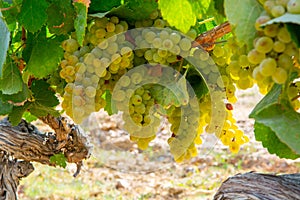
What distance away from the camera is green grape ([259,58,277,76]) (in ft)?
1.63

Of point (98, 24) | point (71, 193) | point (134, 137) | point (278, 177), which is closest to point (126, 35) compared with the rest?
point (98, 24)

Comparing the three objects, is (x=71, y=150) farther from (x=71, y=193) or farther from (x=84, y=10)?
(x=71, y=193)

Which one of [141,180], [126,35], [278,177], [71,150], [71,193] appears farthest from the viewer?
[141,180]

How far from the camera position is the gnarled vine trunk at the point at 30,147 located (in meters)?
1.27

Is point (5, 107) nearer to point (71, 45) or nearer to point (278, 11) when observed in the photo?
point (71, 45)

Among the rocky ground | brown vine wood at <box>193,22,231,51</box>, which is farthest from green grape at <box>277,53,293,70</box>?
the rocky ground

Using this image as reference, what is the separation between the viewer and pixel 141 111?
0.87m

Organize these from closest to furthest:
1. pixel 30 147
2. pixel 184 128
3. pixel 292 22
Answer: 1. pixel 292 22
2. pixel 184 128
3. pixel 30 147

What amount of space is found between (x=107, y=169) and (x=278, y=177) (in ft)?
9.40

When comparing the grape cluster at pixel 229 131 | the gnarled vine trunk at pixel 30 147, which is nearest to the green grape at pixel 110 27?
the grape cluster at pixel 229 131

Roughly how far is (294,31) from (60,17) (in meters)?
0.48

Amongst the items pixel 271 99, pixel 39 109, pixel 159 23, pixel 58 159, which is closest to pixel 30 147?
pixel 58 159

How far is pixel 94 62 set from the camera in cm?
→ 81

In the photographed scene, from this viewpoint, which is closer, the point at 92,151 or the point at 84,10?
the point at 84,10
